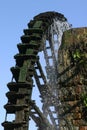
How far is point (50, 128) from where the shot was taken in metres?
9.52

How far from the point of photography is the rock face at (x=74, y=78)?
7586 mm

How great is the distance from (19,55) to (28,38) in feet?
3.02

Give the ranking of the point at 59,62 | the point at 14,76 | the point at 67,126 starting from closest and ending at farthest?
the point at 67,126, the point at 59,62, the point at 14,76

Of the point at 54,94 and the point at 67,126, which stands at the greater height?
the point at 54,94

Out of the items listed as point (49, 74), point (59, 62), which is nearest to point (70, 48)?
point (59, 62)

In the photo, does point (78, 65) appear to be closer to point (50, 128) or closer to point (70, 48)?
point (70, 48)

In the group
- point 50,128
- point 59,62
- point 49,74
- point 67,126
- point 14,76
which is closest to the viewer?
point 67,126

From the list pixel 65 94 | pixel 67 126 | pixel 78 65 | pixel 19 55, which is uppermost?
pixel 19 55

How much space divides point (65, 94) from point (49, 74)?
3.48 metres

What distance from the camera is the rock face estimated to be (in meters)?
7.59

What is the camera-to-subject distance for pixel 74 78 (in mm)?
7863

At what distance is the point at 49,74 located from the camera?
11242mm

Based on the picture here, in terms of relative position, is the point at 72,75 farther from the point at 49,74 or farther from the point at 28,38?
the point at 49,74

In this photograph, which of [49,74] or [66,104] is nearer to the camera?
[66,104]
